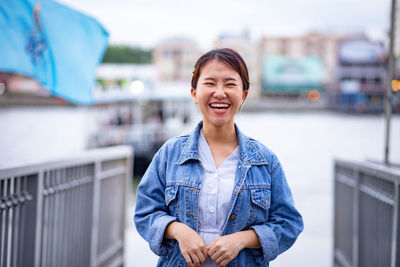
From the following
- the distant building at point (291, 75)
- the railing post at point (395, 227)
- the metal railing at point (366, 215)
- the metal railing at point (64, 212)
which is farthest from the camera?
the distant building at point (291, 75)

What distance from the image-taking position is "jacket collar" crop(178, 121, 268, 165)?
1.77 metres

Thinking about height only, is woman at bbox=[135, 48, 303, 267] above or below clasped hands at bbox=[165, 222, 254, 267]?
above

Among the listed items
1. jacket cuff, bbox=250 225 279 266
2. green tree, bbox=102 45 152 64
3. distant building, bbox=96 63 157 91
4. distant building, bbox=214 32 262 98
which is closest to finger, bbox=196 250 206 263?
jacket cuff, bbox=250 225 279 266

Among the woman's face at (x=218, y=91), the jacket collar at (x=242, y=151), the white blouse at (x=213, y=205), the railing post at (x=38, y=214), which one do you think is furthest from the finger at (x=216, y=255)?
the railing post at (x=38, y=214)

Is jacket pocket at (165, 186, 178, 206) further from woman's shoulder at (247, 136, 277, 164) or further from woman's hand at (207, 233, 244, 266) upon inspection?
woman's shoulder at (247, 136, 277, 164)

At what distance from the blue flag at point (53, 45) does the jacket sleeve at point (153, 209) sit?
2698 mm

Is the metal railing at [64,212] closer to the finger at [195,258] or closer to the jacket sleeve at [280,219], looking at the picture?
the finger at [195,258]

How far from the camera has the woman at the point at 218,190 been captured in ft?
5.65

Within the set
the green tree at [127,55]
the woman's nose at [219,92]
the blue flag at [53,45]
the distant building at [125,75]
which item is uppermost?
the green tree at [127,55]

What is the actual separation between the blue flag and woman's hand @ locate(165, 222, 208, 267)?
2951 mm

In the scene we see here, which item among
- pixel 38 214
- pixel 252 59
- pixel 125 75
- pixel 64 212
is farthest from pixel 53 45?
pixel 252 59

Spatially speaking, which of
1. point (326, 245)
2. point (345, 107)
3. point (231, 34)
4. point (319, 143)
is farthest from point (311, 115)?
point (326, 245)

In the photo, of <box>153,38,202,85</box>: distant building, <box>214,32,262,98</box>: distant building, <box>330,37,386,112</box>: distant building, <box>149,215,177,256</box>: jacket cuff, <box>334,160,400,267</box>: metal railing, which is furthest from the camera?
<box>214,32,262,98</box>: distant building

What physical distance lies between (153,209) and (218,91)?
1.80ft
